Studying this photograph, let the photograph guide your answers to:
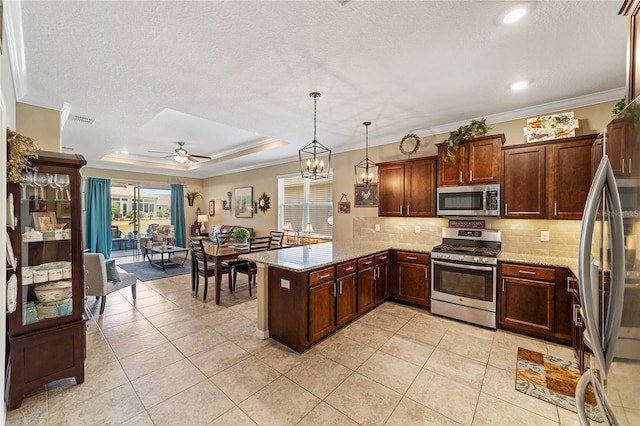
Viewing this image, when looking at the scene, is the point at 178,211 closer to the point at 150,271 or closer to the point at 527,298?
the point at 150,271

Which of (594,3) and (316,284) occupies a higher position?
(594,3)

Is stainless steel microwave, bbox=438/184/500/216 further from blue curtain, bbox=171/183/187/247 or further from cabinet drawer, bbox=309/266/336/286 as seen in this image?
blue curtain, bbox=171/183/187/247

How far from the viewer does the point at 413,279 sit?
3.89 meters

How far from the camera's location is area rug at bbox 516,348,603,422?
6.84 feet

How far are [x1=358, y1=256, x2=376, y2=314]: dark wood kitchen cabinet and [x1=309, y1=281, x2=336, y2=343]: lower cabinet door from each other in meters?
0.55

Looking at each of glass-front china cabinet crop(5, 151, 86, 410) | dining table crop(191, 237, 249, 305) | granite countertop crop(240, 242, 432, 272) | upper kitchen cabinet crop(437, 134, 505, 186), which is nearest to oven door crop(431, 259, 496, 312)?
granite countertop crop(240, 242, 432, 272)

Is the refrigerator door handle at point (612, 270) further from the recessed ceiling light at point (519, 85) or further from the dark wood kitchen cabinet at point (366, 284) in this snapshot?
the dark wood kitchen cabinet at point (366, 284)

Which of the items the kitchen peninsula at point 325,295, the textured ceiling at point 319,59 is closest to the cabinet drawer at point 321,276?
the kitchen peninsula at point 325,295

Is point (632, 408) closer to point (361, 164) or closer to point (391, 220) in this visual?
point (391, 220)

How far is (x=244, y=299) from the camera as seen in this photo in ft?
14.3

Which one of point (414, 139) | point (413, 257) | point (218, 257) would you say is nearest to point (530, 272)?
point (413, 257)

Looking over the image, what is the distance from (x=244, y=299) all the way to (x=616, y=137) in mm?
4490

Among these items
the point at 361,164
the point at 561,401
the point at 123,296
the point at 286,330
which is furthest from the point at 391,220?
the point at 123,296

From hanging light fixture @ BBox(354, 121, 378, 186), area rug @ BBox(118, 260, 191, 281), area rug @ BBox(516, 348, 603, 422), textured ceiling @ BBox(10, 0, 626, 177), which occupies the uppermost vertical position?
textured ceiling @ BBox(10, 0, 626, 177)
